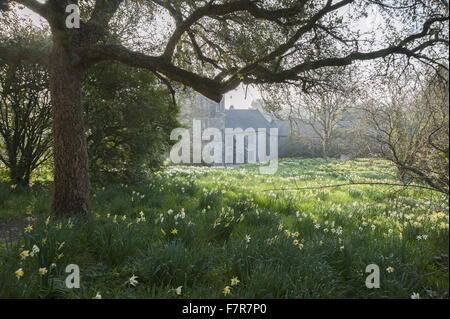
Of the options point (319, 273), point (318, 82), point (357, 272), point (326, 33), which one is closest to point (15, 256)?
point (319, 273)

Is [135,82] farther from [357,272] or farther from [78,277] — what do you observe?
[357,272]

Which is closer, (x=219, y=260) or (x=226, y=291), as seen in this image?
(x=226, y=291)

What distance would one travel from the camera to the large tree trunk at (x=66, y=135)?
428 cm

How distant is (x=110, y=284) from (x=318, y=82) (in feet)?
16.1

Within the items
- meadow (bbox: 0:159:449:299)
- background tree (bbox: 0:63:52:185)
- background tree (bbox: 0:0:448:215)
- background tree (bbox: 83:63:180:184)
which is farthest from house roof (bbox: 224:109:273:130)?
meadow (bbox: 0:159:449:299)

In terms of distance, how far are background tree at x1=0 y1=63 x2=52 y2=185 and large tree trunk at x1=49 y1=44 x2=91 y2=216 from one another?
10.3 ft

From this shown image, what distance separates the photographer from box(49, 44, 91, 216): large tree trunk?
4.28 meters

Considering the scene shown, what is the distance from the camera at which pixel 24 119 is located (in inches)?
269

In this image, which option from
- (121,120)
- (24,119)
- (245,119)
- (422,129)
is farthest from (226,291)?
(245,119)

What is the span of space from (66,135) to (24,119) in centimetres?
382

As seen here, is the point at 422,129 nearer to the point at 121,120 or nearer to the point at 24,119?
the point at 121,120

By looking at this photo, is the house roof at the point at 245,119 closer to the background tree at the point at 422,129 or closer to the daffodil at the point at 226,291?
the background tree at the point at 422,129

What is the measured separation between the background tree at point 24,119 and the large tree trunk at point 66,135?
3.13m
